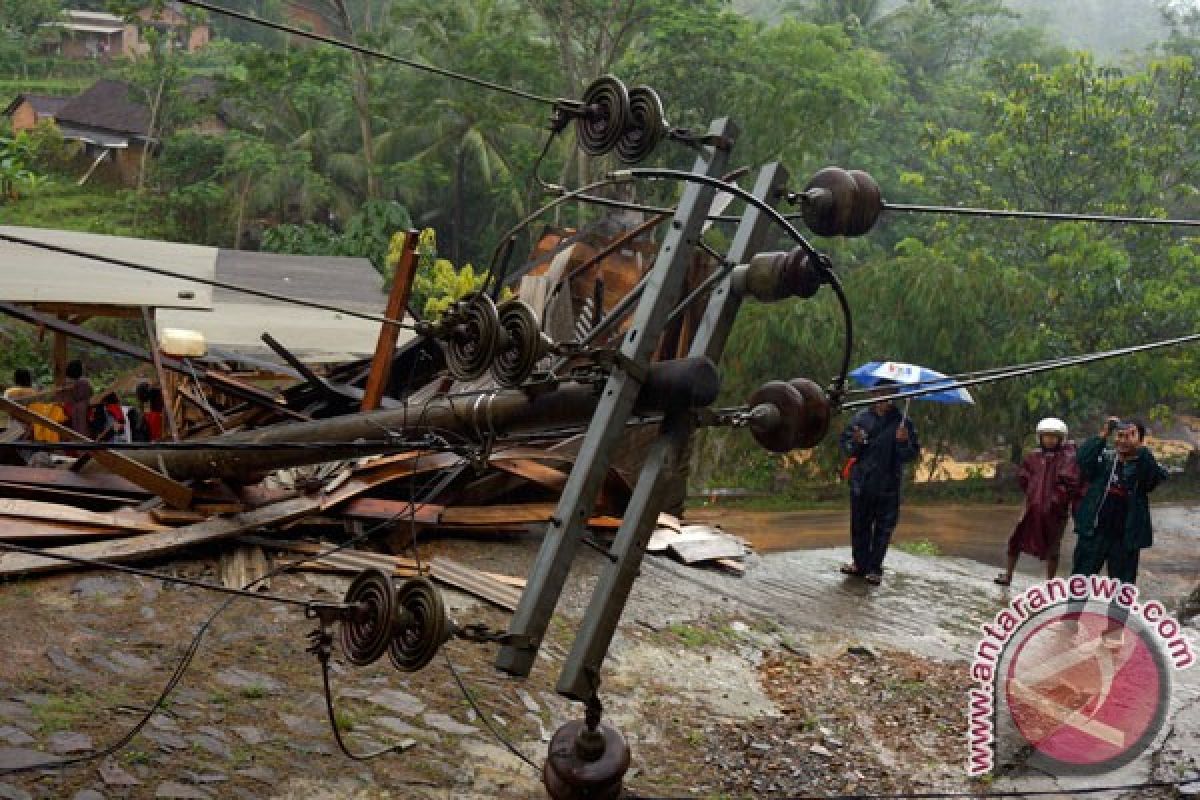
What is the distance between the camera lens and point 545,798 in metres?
6.19

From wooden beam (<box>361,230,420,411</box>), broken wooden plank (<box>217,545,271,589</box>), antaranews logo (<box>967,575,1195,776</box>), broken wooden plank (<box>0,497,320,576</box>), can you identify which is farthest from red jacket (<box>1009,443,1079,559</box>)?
broken wooden plank (<box>217,545,271,589</box>)

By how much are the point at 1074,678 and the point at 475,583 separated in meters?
4.16

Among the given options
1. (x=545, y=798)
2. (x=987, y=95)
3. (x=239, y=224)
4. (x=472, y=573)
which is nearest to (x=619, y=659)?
(x=472, y=573)

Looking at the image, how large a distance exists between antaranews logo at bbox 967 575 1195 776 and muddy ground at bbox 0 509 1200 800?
0.17 meters

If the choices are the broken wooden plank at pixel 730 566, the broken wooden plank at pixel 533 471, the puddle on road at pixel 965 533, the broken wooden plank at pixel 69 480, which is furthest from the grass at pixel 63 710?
the puddle on road at pixel 965 533

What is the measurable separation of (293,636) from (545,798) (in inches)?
84.0

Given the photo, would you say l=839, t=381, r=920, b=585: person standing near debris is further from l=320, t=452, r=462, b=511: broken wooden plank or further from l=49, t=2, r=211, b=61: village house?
l=49, t=2, r=211, b=61: village house

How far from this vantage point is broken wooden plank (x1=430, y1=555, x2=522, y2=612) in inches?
326

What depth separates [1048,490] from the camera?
10.5m

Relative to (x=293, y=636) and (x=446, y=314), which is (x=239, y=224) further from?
(x=446, y=314)

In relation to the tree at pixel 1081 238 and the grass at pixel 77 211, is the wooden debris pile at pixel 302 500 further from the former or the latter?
the grass at pixel 77 211

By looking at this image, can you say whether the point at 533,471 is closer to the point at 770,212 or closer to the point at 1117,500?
the point at 1117,500

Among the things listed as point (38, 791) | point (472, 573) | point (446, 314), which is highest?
point (446, 314)

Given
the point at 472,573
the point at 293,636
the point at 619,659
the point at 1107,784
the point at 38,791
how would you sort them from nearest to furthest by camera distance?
the point at 38,791 < the point at 1107,784 < the point at 293,636 < the point at 619,659 < the point at 472,573
